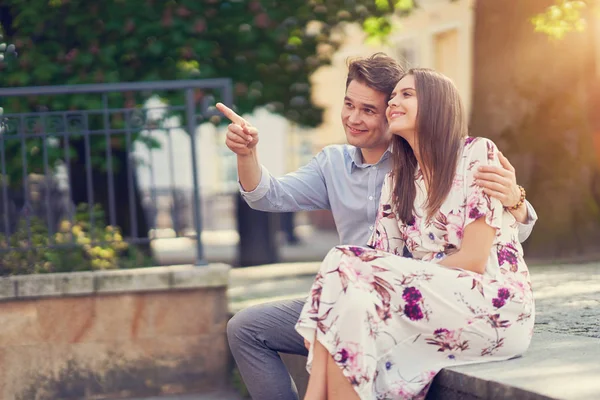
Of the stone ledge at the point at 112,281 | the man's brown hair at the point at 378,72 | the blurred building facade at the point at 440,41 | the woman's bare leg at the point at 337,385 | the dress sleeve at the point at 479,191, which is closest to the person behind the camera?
the woman's bare leg at the point at 337,385

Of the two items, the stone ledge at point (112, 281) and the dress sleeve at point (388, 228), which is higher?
the dress sleeve at point (388, 228)

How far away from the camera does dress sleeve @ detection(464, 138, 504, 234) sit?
3.44 metres

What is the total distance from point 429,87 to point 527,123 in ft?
17.8

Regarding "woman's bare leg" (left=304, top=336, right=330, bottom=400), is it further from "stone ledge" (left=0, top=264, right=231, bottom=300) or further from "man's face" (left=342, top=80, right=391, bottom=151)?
"stone ledge" (left=0, top=264, right=231, bottom=300)

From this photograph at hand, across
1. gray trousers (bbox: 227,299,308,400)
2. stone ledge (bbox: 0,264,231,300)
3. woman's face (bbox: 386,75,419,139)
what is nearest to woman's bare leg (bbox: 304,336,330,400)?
gray trousers (bbox: 227,299,308,400)

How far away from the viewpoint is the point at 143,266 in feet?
21.3

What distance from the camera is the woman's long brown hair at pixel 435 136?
3547 millimetres

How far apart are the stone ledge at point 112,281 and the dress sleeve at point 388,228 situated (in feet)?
7.77

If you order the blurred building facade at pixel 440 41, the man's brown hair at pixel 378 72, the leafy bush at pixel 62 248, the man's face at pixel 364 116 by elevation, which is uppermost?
the blurred building facade at pixel 440 41

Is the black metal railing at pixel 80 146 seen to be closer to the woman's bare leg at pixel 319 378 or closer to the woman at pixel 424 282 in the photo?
the woman at pixel 424 282

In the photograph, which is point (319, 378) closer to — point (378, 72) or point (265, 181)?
point (265, 181)

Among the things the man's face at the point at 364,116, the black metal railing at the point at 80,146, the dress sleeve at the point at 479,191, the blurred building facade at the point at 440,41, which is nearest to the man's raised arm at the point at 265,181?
the man's face at the point at 364,116

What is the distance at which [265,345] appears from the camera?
12.8ft

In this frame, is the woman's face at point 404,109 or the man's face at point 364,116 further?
the man's face at point 364,116
